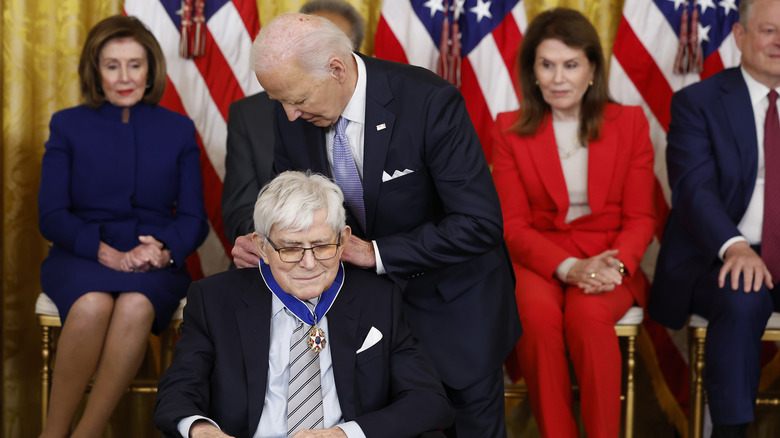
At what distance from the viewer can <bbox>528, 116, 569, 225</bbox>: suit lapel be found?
3924mm

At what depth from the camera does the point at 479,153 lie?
2811mm

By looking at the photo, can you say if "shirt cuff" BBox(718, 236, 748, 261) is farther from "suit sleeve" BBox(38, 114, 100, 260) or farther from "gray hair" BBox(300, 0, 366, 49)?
"suit sleeve" BBox(38, 114, 100, 260)

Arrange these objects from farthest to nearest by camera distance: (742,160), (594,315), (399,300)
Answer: (742,160) < (594,315) < (399,300)

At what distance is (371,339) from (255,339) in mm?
316

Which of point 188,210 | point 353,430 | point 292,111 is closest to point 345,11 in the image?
point 188,210

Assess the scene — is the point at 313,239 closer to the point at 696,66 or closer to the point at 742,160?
the point at 742,160

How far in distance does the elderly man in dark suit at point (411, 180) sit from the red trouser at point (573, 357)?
Result: 56 cm

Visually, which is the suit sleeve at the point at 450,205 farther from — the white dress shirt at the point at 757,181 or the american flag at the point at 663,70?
the american flag at the point at 663,70

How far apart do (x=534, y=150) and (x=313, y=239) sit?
5.63 feet

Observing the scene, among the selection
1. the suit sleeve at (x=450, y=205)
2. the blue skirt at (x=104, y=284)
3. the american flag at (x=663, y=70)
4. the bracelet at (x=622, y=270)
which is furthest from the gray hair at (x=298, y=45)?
the american flag at (x=663, y=70)

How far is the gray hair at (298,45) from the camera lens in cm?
256

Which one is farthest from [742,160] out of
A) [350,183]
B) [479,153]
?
[350,183]

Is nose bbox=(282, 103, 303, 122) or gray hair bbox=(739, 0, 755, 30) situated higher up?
gray hair bbox=(739, 0, 755, 30)

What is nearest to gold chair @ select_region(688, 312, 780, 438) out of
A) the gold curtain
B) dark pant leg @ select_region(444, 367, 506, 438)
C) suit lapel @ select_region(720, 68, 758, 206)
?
suit lapel @ select_region(720, 68, 758, 206)
